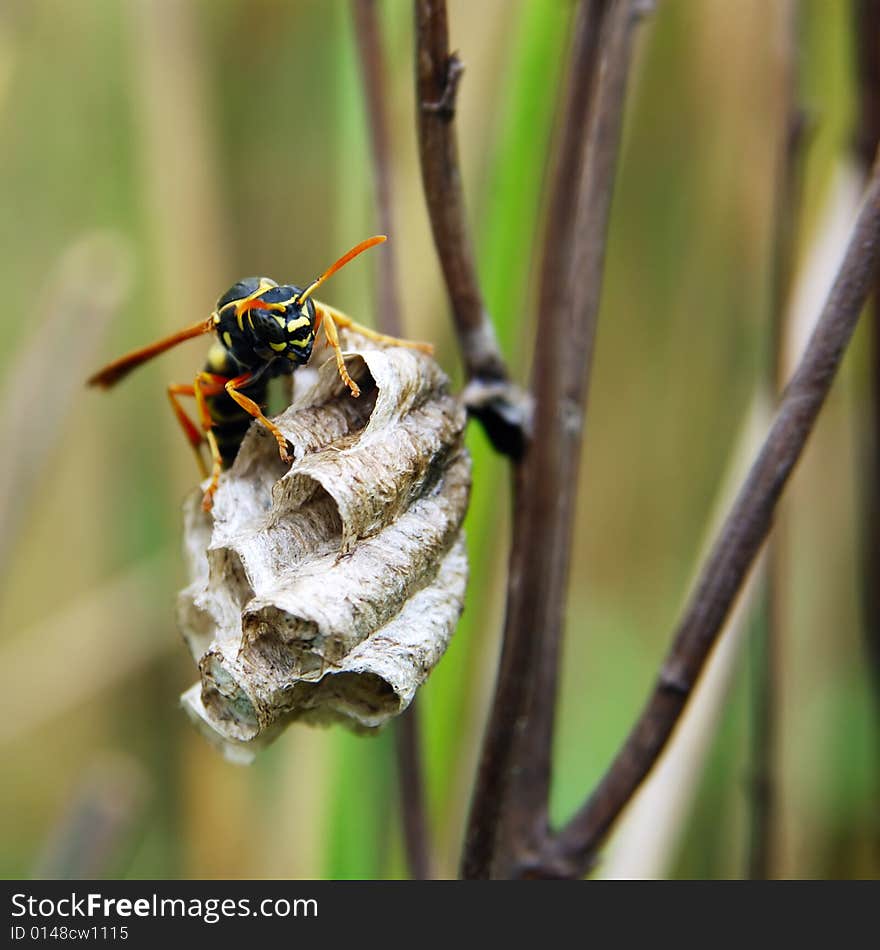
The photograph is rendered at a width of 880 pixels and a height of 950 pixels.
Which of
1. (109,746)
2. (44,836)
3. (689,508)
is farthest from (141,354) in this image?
(44,836)

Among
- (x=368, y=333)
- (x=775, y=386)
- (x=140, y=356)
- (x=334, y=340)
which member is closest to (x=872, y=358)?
(x=775, y=386)

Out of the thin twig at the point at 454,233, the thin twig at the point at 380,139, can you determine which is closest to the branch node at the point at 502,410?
the thin twig at the point at 454,233

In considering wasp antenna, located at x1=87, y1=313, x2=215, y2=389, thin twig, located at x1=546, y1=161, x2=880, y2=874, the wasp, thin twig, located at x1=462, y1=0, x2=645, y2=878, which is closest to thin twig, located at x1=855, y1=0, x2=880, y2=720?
thin twig, located at x1=546, y1=161, x2=880, y2=874

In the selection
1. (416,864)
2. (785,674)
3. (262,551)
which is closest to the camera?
(262,551)

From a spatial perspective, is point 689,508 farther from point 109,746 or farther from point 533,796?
point 109,746

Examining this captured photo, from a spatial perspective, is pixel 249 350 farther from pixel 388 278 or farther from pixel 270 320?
pixel 388 278

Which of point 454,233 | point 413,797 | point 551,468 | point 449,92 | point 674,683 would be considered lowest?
point 413,797

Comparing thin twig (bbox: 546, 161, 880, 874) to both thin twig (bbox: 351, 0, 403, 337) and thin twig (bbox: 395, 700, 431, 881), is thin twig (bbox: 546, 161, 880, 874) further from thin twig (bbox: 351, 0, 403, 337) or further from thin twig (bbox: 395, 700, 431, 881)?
thin twig (bbox: 351, 0, 403, 337)
